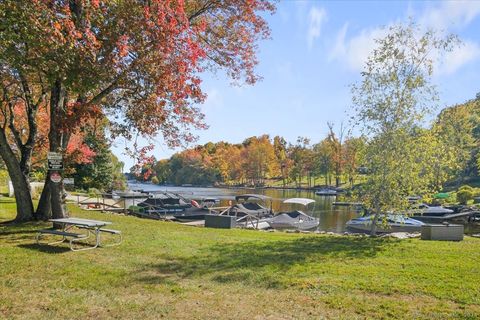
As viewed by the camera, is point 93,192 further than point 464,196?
No

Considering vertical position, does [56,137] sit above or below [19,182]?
above

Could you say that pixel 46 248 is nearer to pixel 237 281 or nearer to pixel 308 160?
pixel 237 281

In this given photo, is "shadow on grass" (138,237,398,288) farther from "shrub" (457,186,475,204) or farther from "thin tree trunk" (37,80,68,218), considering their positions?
"shrub" (457,186,475,204)

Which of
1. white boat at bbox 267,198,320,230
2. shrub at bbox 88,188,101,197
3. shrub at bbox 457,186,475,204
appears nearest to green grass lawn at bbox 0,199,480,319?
white boat at bbox 267,198,320,230

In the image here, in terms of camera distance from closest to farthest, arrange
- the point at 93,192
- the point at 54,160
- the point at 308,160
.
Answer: the point at 54,160, the point at 93,192, the point at 308,160

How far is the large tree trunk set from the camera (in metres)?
13.0

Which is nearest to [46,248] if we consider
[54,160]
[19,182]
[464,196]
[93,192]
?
[54,160]

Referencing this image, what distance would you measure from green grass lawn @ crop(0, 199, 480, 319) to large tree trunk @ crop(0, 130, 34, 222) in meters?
2.65

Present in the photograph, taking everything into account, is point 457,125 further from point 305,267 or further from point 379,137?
point 305,267

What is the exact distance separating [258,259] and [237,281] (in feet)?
6.10

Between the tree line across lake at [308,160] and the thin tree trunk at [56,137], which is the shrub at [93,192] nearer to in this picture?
the tree line across lake at [308,160]

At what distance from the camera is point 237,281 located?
759 cm

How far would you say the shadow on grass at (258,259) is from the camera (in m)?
7.88

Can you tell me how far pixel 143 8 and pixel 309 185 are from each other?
298 ft
